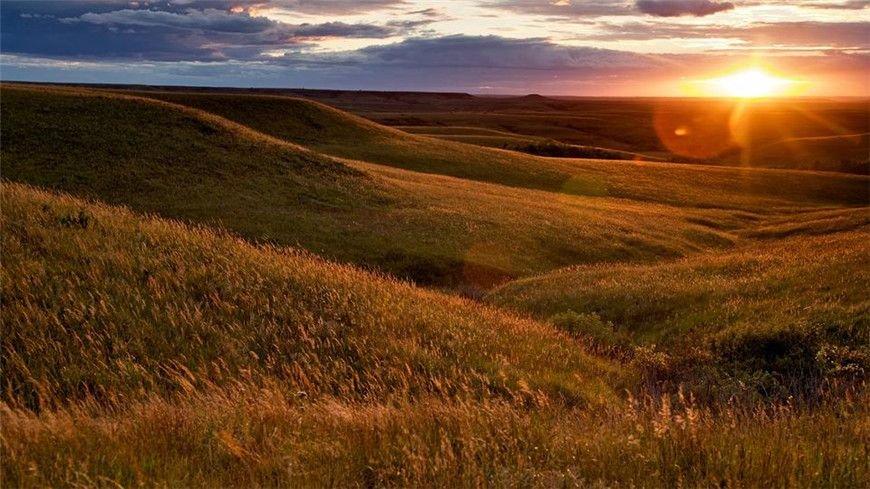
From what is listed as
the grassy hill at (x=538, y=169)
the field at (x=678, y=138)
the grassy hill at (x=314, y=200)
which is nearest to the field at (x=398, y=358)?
the grassy hill at (x=314, y=200)

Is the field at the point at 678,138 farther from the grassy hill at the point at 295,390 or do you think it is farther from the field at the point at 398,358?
the grassy hill at the point at 295,390

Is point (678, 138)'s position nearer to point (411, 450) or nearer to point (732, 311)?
point (732, 311)

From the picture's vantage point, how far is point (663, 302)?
18.7 m

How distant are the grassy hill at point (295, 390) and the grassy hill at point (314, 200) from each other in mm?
15061

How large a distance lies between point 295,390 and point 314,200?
29709mm

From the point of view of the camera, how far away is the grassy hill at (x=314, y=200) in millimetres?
29812

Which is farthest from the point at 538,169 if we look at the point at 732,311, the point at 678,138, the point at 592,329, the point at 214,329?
the point at 678,138

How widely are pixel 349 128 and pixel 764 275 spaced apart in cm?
5497

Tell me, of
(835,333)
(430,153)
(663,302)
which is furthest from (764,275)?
(430,153)

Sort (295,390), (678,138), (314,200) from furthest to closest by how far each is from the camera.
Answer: (678,138)
(314,200)
(295,390)

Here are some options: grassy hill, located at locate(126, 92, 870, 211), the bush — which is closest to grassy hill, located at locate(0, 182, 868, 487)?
the bush

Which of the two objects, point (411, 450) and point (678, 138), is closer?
point (411, 450)

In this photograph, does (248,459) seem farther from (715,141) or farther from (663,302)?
(715,141)

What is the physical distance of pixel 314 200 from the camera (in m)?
36.6
